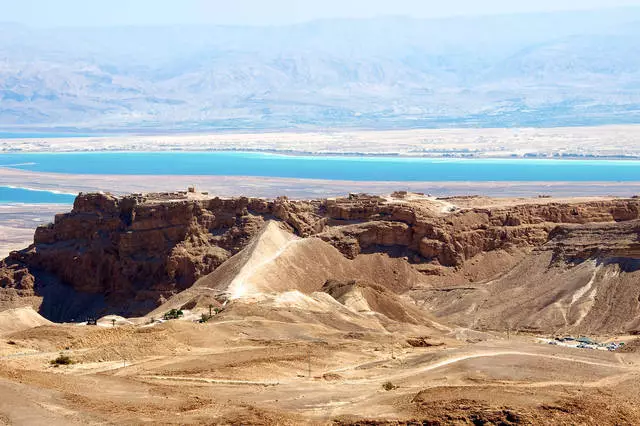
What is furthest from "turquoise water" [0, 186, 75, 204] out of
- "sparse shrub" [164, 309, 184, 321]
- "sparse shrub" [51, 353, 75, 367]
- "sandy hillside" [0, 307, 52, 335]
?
"sparse shrub" [51, 353, 75, 367]

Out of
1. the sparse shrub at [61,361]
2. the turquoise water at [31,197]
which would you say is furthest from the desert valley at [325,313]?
the turquoise water at [31,197]

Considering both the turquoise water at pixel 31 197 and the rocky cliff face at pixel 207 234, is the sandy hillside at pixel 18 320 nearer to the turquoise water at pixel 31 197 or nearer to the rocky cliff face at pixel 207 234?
the rocky cliff face at pixel 207 234

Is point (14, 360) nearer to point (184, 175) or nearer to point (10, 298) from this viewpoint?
point (10, 298)

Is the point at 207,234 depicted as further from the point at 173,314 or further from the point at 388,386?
the point at 388,386

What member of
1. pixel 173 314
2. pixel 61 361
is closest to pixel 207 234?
pixel 173 314

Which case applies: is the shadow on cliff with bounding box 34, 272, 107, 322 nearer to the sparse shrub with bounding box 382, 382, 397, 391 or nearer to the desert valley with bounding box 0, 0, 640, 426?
the desert valley with bounding box 0, 0, 640, 426
